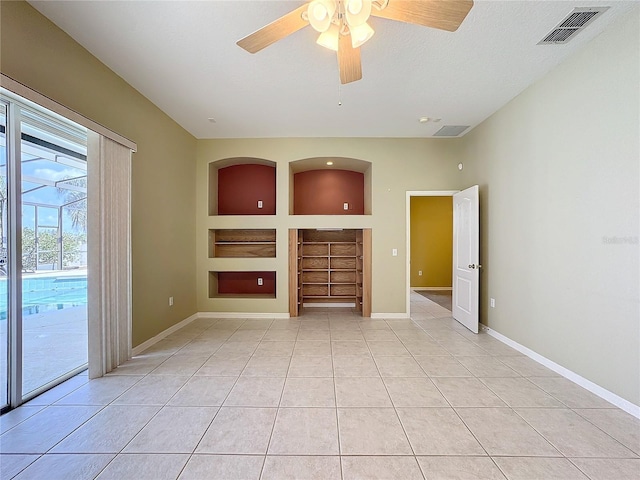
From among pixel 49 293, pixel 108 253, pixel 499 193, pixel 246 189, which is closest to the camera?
pixel 49 293

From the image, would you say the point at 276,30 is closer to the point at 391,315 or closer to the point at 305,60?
the point at 305,60

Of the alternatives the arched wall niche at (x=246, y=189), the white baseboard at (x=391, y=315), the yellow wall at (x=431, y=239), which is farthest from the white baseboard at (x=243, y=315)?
the yellow wall at (x=431, y=239)

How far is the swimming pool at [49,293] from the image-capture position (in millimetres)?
2344

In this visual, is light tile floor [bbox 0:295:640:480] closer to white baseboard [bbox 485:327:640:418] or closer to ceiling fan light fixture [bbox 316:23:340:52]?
white baseboard [bbox 485:327:640:418]

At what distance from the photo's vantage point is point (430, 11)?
173 centimetres

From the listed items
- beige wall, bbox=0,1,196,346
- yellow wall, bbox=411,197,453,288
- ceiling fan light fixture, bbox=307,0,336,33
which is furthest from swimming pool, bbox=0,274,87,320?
yellow wall, bbox=411,197,453,288

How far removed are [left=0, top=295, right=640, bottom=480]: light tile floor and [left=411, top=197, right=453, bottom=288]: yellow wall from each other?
15.2 feet

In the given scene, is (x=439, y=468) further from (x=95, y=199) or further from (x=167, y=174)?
(x=167, y=174)

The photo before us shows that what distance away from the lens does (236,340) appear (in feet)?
12.9

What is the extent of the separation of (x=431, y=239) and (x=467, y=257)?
368cm

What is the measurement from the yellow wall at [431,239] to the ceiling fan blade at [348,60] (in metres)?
6.09

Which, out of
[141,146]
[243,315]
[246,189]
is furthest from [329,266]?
[141,146]

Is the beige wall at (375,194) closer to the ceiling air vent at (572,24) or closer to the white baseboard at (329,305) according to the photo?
the white baseboard at (329,305)

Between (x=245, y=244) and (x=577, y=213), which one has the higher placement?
(x=577, y=213)
